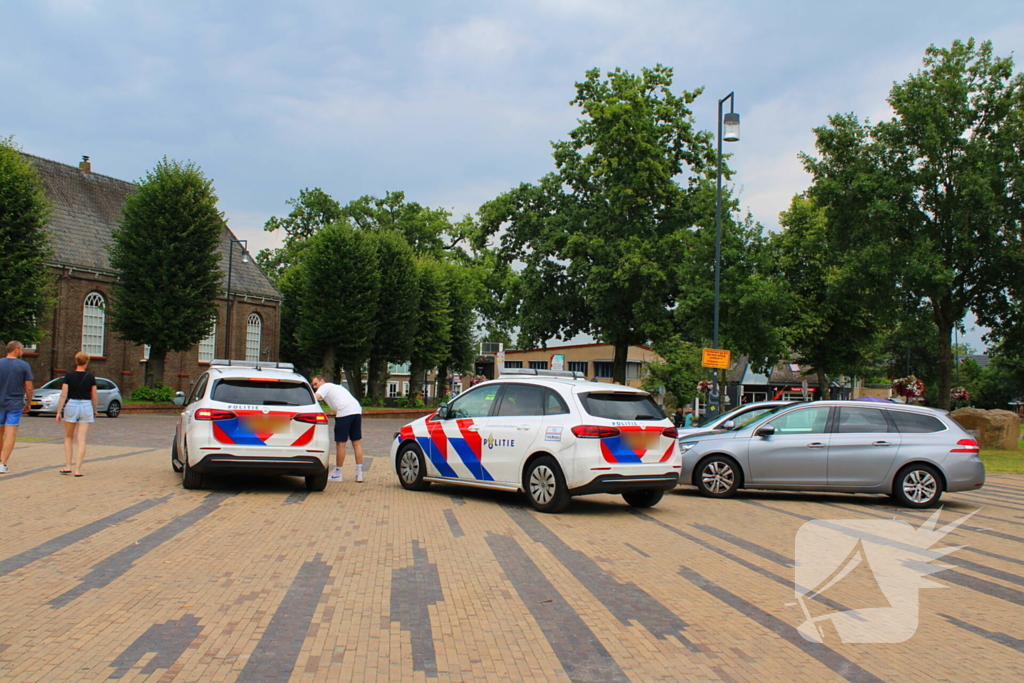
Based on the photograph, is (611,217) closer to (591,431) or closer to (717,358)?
(717,358)

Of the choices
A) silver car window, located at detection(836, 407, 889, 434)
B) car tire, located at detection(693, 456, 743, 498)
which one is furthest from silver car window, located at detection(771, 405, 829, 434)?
car tire, located at detection(693, 456, 743, 498)

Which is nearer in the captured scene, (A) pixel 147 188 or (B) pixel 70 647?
(B) pixel 70 647

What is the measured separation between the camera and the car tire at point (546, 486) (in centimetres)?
1070

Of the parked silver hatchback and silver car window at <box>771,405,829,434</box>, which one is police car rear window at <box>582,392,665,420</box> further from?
silver car window at <box>771,405,829,434</box>

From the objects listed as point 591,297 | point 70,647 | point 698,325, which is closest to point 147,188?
point 591,297

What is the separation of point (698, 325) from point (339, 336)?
23189 mm

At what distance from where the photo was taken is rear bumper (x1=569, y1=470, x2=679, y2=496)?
1050cm

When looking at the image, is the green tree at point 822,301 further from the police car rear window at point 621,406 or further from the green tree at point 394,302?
the police car rear window at point 621,406

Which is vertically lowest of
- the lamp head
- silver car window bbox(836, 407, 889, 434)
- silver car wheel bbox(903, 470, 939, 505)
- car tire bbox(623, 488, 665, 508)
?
car tire bbox(623, 488, 665, 508)

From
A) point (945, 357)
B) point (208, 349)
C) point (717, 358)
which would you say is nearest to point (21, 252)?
point (208, 349)

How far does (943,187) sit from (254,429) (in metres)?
25.8

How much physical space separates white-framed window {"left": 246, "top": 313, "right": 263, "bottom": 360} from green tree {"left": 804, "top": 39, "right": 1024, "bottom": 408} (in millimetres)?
38846

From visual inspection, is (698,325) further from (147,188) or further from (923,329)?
(147,188)

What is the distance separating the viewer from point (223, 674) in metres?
4.48
